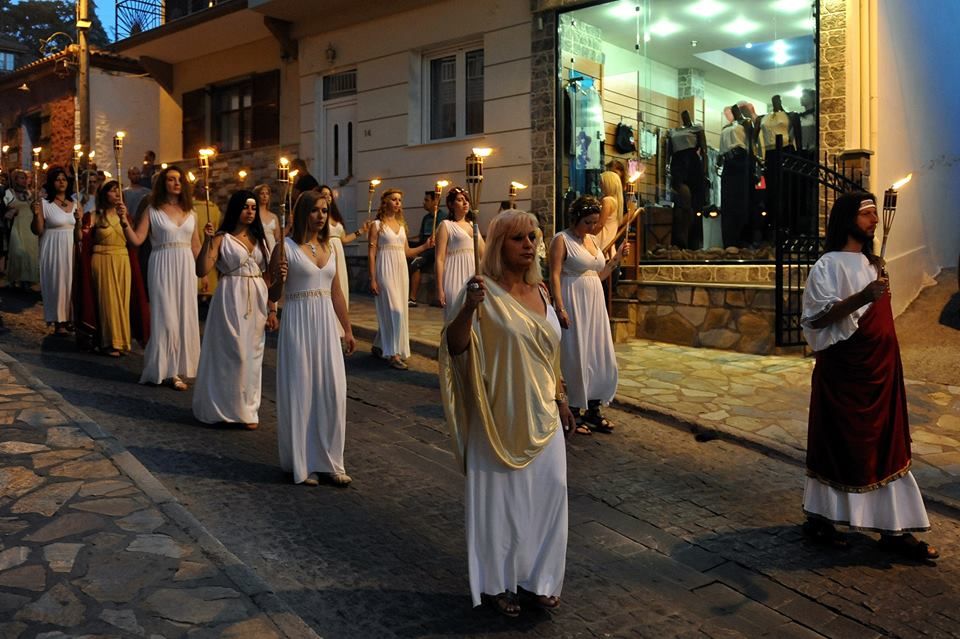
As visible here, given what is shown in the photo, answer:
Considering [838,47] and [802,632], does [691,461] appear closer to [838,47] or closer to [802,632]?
[802,632]

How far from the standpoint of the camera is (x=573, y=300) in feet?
25.1

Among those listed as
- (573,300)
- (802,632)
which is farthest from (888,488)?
(573,300)

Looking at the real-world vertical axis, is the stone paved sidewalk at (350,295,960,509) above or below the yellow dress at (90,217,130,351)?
below

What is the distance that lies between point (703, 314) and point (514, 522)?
327 inches

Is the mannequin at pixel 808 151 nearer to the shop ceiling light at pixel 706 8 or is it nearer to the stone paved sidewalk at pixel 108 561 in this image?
the shop ceiling light at pixel 706 8

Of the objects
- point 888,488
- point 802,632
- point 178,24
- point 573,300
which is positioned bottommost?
point 802,632

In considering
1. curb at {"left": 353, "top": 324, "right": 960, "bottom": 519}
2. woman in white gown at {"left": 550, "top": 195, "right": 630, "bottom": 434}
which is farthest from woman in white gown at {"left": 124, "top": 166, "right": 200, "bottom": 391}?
curb at {"left": 353, "top": 324, "right": 960, "bottom": 519}

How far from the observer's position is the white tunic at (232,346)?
7.22 m

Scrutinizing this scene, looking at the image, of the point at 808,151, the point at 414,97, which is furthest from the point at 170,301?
the point at 414,97

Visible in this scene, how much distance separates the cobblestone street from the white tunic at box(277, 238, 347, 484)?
231 mm

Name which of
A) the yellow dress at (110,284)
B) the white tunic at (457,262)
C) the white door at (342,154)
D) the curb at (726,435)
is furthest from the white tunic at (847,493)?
the white door at (342,154)

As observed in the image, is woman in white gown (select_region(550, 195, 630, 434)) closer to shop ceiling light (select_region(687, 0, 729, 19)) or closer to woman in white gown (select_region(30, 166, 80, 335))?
woman in white gown (select_region(30, 166, 80, 335))

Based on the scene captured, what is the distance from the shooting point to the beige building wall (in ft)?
48.0

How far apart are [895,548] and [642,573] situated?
1.53 meters
